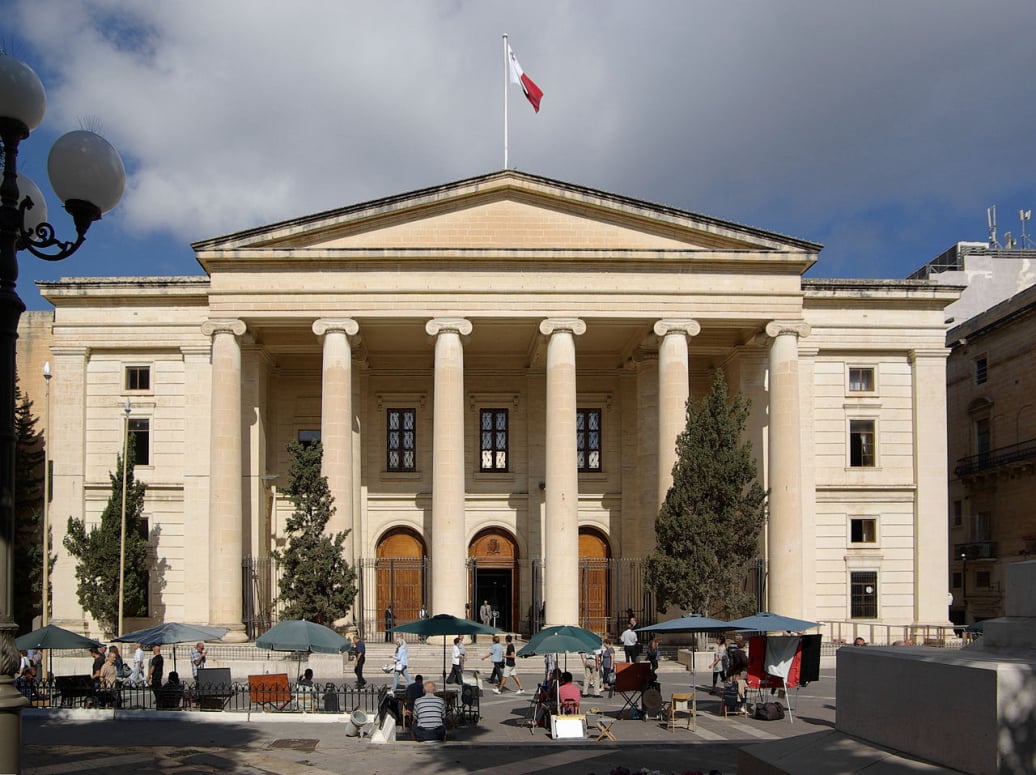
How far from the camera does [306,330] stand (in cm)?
4150

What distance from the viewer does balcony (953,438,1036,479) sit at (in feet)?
152

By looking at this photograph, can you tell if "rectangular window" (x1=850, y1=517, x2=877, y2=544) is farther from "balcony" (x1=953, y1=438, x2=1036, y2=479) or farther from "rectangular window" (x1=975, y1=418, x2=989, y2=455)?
"rectangular window" (x1=975, y1=418, x2=989, y2=455)

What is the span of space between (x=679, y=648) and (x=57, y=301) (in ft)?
85.5

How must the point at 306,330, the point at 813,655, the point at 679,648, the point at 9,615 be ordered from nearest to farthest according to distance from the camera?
the point at 9,615 < the point at 813,655 < the point at 679,648 < the point at 306,330

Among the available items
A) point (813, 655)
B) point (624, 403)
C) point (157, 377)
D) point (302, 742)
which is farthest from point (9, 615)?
point (624, 403)

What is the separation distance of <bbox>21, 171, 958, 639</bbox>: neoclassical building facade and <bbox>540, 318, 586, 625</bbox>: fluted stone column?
81 mm

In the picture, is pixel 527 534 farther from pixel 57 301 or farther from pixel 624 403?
pixel 57 301

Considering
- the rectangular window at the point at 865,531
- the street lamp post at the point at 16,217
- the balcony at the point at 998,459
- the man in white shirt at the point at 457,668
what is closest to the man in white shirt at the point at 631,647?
the man in white shirt at the point at 457,668

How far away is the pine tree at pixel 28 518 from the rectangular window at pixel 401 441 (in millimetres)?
13220

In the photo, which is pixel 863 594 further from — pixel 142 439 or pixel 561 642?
pixel 142 439

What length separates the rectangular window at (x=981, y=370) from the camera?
169 feet

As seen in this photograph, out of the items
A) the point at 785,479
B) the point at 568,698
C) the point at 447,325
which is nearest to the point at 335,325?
the point at 447,325

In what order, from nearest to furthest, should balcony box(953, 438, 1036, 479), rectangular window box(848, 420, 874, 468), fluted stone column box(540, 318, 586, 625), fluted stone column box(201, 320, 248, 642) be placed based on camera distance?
fluted stone column box(540, 318, 586, 625) → fluted stone column box(201, 320, 248, 642) → rectangular window box(848, 420, 874, 468) → balcony box(953, 438, 1036, 479)

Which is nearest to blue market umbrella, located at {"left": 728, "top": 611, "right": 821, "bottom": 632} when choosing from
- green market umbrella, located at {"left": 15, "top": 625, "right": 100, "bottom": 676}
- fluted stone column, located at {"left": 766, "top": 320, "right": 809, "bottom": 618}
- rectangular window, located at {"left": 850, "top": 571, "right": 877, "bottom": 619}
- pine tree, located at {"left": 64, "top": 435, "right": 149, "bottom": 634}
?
fluted stone column, located at {"left": 766, "top": 320, "right": 809, "bottom": 618}
